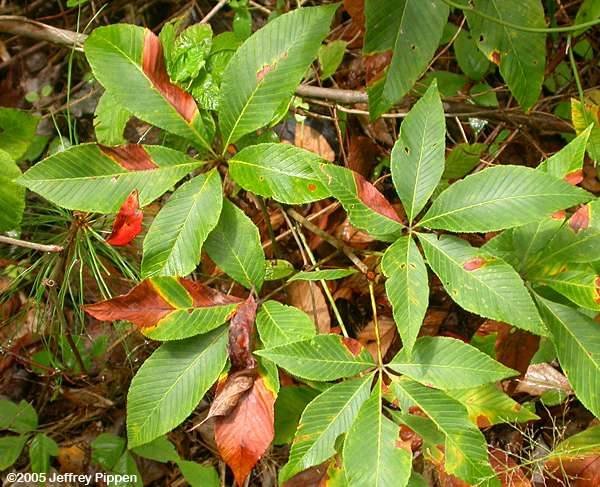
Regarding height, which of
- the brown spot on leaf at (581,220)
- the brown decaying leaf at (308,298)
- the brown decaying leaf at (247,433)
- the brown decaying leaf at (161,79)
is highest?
the brown decaying leaf at (161,79)

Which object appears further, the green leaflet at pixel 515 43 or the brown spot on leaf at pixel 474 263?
the green leaflet at pixel 515 43

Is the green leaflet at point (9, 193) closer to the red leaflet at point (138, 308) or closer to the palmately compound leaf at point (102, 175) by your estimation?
the palmately compound leaf at point (102, 175)

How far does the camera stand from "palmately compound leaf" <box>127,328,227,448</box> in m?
1.20

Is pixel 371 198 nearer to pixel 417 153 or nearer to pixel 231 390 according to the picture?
pixel 417 153

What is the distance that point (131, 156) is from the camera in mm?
1245

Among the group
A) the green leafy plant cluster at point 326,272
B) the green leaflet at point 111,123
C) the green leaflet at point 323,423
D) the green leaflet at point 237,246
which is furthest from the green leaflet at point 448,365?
the green leaflet at point 111,123

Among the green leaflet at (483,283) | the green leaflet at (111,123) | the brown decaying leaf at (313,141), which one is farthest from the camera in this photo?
the brown decaying leaf at (313,141)

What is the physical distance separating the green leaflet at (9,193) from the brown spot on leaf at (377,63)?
88cm

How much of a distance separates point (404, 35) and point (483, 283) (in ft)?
1.96

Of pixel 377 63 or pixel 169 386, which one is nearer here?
pixel 169 386

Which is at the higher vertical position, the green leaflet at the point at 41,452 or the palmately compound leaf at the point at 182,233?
the palmately compound leaf at the point at 182,233

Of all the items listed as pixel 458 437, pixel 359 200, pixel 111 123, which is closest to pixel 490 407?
pixel 458 437

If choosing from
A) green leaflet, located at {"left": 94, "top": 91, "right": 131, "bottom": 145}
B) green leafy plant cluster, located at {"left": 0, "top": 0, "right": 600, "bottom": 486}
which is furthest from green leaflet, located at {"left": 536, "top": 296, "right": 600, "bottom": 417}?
green leaflet, located at {"left": 94, "top": 91, "right": 131, "bottom": 145}

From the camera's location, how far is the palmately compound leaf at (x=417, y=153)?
1.20 m
